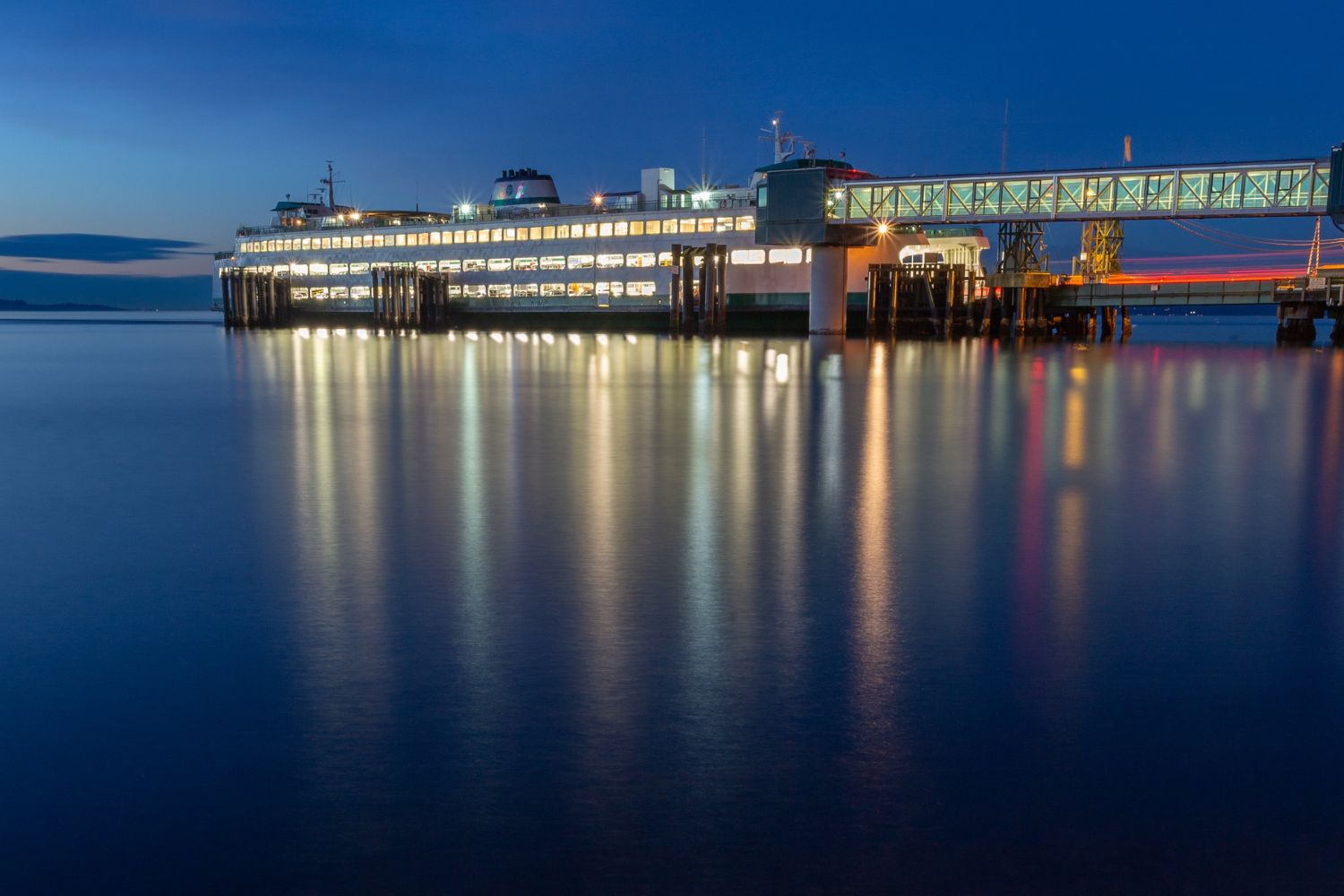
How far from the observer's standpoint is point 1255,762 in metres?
4.04

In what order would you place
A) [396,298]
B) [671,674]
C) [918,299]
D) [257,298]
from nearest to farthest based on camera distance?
1. [671,674]
2. [918,299]
3. [396,298]
4. [257,298]

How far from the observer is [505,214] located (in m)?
71.2

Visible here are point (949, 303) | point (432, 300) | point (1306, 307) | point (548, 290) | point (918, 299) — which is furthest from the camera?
point (432, 300)

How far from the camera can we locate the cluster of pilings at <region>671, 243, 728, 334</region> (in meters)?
57.2

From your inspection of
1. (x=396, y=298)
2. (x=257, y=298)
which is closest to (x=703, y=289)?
(x=396, y=298)

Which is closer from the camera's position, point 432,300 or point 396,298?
point 396,298

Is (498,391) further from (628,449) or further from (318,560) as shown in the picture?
(318,560)

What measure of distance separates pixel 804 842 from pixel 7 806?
2.72m

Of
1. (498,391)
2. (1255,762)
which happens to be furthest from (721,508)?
(498,391)

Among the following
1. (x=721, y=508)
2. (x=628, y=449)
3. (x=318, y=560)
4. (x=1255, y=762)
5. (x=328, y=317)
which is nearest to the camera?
(x=1255, y=762)

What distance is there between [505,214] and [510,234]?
7.41 feet

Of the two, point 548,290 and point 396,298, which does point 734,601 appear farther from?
point 396,298

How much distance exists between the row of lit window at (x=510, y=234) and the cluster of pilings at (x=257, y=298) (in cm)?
332

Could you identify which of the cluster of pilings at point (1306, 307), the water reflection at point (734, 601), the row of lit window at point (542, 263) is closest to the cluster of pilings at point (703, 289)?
the row of lit window at point (542, 263)
